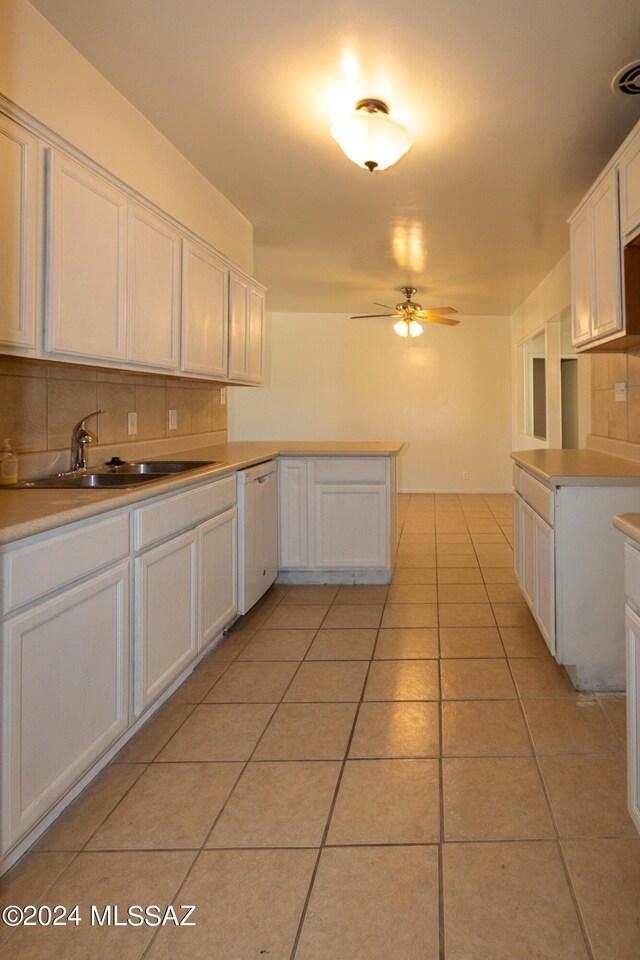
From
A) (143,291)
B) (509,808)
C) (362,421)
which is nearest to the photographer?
(509,808)

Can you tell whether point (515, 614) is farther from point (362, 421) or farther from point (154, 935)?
Result: point (362, 421)

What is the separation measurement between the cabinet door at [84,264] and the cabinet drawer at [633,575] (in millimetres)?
1710

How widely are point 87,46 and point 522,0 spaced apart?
1598mm

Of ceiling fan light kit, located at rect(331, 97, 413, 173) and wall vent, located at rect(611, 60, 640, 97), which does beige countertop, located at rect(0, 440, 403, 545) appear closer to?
ceiling fan light kit, located at rect(331, 97, 413, 173)

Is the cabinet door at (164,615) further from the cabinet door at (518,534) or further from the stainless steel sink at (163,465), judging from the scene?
the cabinet door at (518,534)

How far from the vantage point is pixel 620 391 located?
135 inches

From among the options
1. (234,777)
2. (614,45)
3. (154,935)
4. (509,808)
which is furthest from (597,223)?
(154,935)

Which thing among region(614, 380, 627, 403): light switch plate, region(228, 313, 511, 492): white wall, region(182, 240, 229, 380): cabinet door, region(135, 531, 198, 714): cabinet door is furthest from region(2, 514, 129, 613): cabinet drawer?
region(228, 313, 511, 492): white wall

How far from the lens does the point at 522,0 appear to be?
2090mm

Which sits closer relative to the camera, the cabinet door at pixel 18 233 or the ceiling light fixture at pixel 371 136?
the cabinet door at pixel 18 233

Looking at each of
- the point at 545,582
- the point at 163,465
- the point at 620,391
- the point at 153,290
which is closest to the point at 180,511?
the point at 163,465

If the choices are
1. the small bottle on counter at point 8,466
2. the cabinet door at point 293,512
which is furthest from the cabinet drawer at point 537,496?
the small bottle on counter at point 8,466

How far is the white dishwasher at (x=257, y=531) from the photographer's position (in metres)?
3.09

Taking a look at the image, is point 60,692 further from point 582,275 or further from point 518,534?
point 582,275
